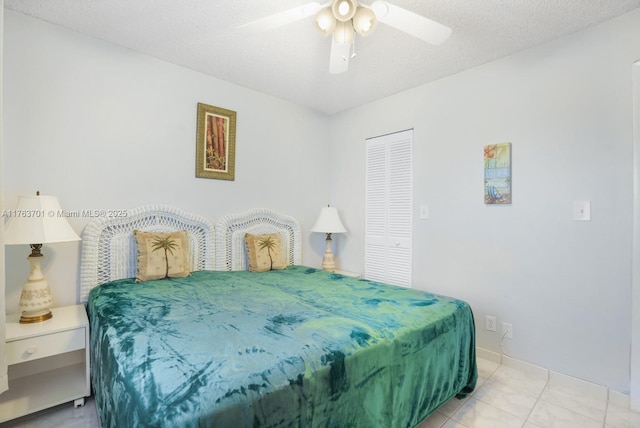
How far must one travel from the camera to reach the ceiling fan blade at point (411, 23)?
182 cm

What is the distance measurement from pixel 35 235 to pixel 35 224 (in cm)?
7

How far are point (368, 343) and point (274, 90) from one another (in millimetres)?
2736

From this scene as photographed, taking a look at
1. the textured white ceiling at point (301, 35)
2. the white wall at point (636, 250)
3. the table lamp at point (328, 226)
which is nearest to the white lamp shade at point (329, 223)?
the table lamp at point (328, 226)

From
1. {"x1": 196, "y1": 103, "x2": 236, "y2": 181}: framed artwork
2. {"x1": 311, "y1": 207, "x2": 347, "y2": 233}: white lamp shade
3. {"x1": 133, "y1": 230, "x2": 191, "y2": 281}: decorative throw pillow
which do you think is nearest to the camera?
{"x1": 133, "y1": 230, "x2": 191, "y2": 281}: decorative throw pillow

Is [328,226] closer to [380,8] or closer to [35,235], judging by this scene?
[380,8]

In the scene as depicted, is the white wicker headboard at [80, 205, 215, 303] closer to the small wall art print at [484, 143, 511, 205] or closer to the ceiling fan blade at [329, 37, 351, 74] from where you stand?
the ceiling fan blade at [329, 37, 351, 74]

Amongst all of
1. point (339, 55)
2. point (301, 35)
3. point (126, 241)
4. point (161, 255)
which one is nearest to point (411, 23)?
point (339, 55)

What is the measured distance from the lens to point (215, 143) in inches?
114

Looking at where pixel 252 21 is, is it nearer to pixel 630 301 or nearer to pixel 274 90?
pixel 274 90

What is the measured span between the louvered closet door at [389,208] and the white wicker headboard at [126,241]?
172cm

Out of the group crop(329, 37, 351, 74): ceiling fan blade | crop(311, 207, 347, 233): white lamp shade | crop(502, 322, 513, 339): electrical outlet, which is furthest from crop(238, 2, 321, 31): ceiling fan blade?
crop(502, 322, 513, 339): electrical outlet

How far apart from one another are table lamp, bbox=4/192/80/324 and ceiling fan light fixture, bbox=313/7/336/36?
195cm

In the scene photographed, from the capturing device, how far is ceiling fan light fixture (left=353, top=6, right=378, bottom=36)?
64.0 inches

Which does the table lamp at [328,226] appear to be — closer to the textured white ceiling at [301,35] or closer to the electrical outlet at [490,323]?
the textured white ceiling at [301,35]
